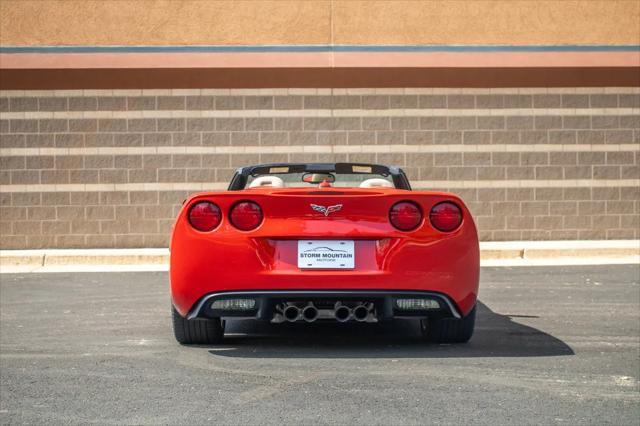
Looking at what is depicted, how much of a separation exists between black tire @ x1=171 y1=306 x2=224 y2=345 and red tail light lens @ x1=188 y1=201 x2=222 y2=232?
68cm

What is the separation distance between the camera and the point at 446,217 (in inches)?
274

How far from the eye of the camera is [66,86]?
16.4m

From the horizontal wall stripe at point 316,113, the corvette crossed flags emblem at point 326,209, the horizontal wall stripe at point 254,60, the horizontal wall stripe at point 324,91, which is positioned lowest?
the corvette crossed flags emblem at point 326,209

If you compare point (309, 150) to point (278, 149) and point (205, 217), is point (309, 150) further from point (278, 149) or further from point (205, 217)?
point (205, 217)

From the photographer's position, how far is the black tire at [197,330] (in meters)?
7.31

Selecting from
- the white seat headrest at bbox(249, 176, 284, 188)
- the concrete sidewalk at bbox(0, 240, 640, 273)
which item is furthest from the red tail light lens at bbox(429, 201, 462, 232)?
the concrete sidewalk at bbox(0, 240, 640, 273)

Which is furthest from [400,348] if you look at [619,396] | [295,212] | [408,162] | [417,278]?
[408,162]

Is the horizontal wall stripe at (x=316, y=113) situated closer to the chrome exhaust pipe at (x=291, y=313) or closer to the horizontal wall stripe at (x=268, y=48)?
the horizontal wall stripe at (x=268, y=48)

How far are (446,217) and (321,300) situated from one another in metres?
0.97

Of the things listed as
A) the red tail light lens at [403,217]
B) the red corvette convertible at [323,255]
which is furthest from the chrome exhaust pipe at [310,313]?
the red tail light lens at [403,217]

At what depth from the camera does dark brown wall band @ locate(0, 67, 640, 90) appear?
16328 mm

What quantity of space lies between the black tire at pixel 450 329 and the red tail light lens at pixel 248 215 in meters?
1.50

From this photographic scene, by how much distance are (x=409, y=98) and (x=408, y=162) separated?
1.00 meters

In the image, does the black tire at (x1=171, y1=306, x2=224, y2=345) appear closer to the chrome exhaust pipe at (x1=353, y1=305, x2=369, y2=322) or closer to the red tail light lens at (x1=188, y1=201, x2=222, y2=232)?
the red tail light lens at (x1=188, y1=201, x2=222, y2=232)
